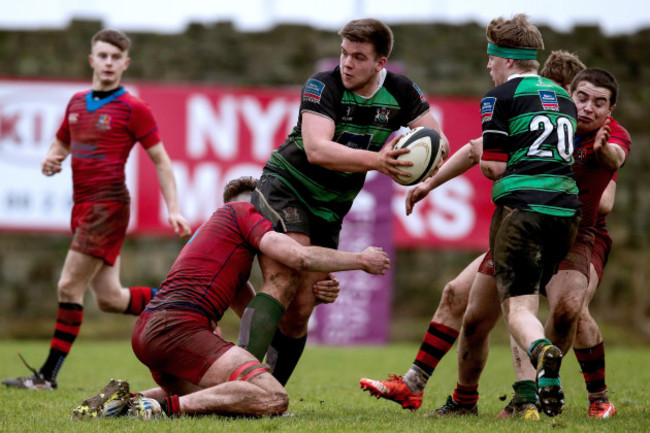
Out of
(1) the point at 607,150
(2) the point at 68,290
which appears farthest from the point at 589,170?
(2) the point at 68,290

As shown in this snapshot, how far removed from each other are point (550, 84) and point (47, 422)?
3.22 meters

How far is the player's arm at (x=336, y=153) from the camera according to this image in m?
4.99

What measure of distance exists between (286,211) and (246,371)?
108 cm

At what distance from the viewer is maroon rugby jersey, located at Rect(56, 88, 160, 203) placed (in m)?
7.23

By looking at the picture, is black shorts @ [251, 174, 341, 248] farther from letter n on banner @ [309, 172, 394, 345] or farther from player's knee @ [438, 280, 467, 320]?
letter n on banner @ [309, 172, 394, 345]

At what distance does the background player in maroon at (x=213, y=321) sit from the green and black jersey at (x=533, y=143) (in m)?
0.83

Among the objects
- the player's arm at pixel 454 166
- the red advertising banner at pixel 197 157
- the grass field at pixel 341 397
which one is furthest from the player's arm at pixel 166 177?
the red advertising banner at pixel 197 157

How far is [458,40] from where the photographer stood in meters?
14.4

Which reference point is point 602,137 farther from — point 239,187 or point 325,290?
point 239,187

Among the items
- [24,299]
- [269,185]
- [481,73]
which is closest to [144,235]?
[24,299]

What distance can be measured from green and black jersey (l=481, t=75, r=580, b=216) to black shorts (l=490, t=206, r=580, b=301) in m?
0.05

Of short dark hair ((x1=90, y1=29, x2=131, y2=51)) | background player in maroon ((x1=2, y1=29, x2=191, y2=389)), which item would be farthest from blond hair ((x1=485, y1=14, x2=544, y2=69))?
short dark hair ((x1=90, y1=29, x2=131, y2=51))

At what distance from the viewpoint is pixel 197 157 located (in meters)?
12.9

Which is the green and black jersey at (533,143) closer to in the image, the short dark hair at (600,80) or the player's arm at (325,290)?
the short dark hair at (600,80)
